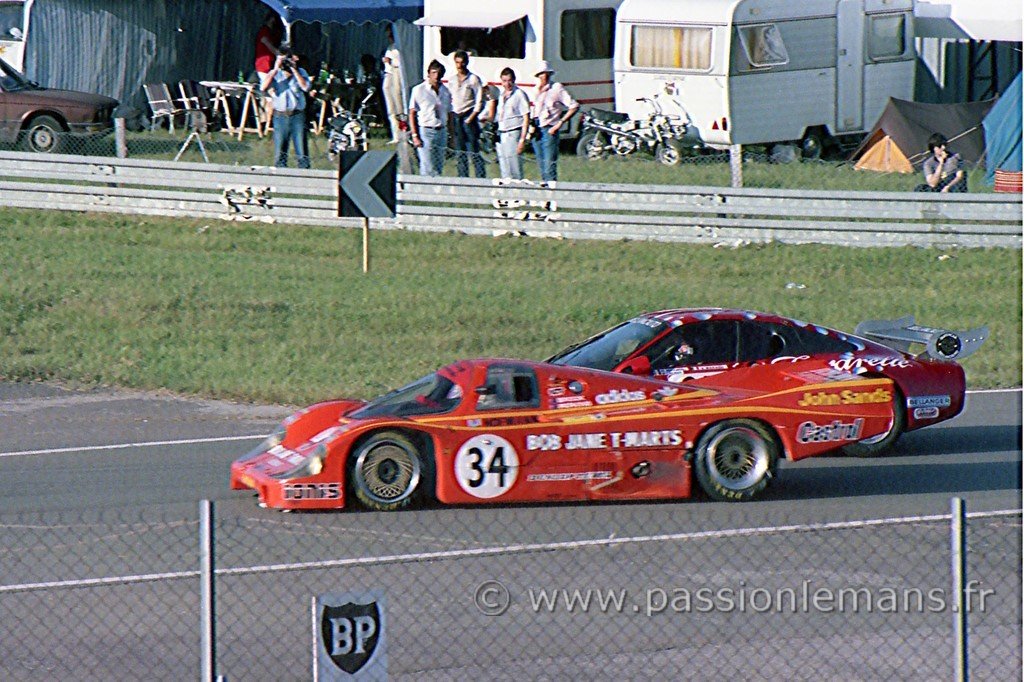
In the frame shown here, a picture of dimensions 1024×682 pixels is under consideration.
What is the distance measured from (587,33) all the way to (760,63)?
135 inches

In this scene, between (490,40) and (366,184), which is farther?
(490,40)

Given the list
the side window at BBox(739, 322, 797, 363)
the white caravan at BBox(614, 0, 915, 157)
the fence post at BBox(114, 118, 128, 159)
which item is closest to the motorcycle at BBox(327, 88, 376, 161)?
the fence post at BBox(114, 118, 128, 159)

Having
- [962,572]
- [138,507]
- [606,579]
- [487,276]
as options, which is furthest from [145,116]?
[962,572]

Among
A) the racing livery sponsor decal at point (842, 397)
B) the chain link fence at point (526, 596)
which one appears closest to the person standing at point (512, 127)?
the racing livery sponsor decal at point (842, 397)

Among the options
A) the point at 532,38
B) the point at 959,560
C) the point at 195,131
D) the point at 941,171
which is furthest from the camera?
the point at 532,38

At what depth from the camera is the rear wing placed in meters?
11.9

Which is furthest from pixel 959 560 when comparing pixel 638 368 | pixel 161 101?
pixel 161 101

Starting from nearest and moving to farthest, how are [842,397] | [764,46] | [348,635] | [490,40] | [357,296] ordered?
Answer: [348,635] < [842,397] < [357,296] < [764,46] < [490,40]

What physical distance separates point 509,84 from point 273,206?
3737 millimetres

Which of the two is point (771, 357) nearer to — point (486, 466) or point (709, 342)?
point (709, 342)

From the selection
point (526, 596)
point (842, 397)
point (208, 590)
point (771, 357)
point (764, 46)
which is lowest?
point (526, 596)

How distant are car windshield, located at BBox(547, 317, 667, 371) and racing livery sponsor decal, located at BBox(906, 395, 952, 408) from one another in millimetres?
1969

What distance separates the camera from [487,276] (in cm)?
1878

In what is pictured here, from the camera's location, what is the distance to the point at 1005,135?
2402cm
